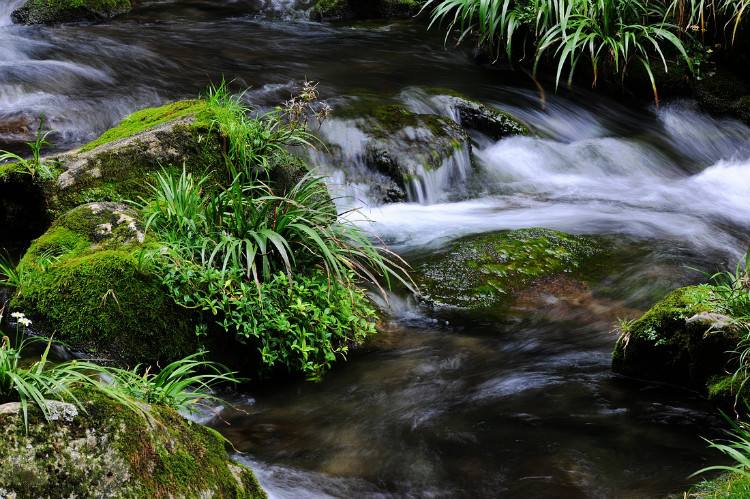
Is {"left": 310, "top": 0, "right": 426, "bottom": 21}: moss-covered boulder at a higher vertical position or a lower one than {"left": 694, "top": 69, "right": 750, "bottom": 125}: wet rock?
higher

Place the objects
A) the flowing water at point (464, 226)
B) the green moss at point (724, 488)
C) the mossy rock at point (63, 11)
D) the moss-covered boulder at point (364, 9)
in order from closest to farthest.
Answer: the green moss at point (724, 488) < the flowing water at point (464, 226) < the mossy rock at point (63, 11) < the moss-covered boulder at point (364, 9)

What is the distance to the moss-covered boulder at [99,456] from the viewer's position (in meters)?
1.91

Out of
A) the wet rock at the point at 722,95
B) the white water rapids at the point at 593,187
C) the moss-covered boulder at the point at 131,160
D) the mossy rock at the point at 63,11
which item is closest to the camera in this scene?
the moss-covered boulder at the point at 131,160

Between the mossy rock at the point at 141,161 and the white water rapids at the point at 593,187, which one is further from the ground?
the mossy rock at the point at 141,161

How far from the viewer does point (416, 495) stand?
304cm

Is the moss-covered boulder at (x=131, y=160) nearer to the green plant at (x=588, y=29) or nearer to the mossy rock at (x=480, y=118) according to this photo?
the mossy rock at (x=480, y=118)

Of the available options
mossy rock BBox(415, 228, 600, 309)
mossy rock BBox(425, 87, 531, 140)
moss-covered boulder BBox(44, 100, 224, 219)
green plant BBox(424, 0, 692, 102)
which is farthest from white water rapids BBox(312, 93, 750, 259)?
moss-covered boulder BBox(44, 100, 224, 219)

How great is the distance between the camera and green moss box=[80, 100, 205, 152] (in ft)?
17.1

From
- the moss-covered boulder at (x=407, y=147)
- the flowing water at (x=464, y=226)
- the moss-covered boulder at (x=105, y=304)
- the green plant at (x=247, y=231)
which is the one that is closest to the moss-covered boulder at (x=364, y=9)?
the flowing water at (x=464, y=226)

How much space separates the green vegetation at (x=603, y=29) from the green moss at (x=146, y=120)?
4.38 m

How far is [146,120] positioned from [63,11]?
677 centimetres

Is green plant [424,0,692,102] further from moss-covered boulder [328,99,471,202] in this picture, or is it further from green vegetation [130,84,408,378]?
green vegetation [130,84,408,378]

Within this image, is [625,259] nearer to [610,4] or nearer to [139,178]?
[139,178]

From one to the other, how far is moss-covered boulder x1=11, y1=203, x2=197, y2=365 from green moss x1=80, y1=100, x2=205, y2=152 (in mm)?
1353
